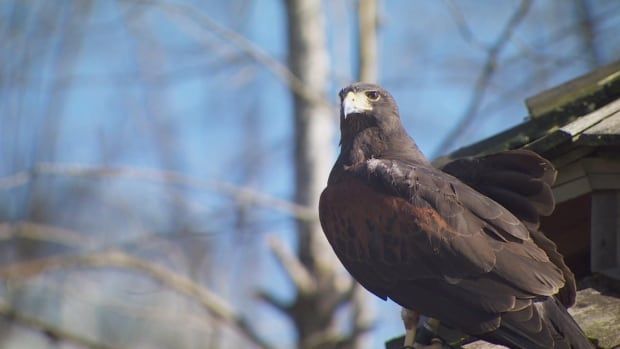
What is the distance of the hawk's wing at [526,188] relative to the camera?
12.9 feet

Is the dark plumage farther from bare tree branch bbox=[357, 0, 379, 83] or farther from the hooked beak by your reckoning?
bare tree branch bbox=[357, 0, 379, 83]

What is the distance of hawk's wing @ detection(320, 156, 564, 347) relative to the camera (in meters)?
3.67

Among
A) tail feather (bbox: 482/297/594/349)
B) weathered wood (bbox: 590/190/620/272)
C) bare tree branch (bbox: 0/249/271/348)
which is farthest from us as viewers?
bare tree branch (bbox: 0/249/271/348)

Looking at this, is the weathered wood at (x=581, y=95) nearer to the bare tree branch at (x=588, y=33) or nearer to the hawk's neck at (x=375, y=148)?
the hawk's neck at (x=375, y=148)

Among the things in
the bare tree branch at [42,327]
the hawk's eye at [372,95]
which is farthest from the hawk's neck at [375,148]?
the bare tree branch at [42,327]

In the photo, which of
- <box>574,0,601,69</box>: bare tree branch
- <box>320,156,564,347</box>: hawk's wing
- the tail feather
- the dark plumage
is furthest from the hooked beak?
<box>574,0,601,69</box>: bare tree branch

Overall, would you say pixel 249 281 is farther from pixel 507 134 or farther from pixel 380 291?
pixel 380 291

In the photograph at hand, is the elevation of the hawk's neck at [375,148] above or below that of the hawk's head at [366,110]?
below

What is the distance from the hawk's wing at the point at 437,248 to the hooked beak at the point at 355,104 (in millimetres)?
474

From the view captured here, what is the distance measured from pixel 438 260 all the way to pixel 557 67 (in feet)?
19.3

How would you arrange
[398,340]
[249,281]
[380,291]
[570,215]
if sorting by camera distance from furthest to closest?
1. [249,281]
2. [570,215]
3. [398,340]
4. [380,291]

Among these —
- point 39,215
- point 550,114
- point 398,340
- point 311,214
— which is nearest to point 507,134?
point 550,114

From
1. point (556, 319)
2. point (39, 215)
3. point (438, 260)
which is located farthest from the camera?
point (39, 215)

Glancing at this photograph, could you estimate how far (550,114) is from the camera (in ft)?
17.2
